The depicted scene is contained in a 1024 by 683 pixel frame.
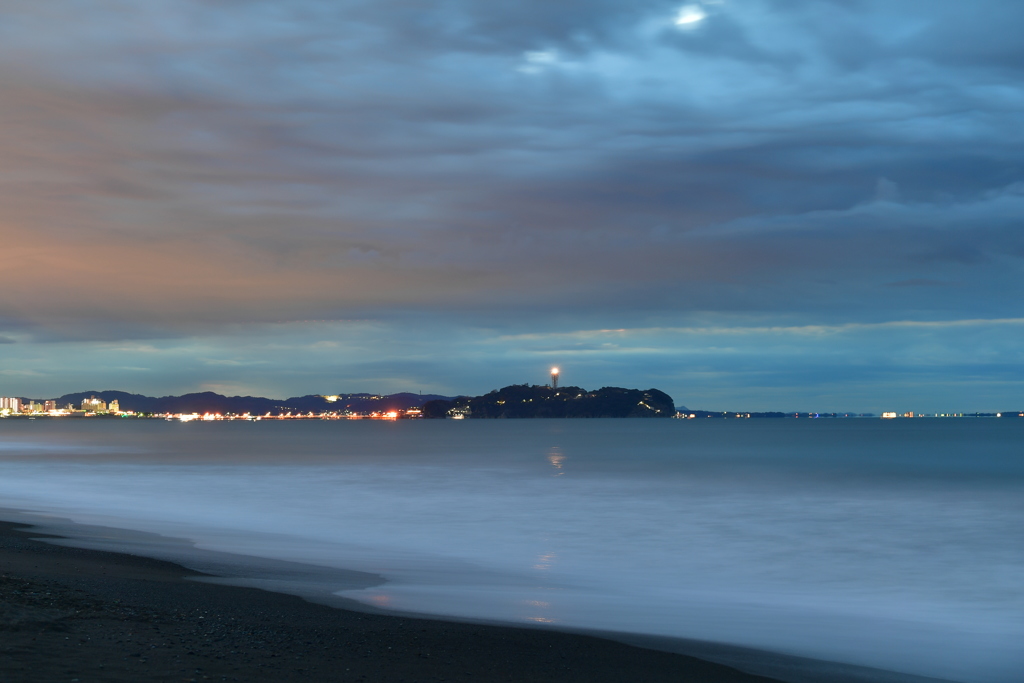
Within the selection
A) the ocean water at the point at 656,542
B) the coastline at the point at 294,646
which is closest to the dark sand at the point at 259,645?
the coastline at the point at 294,646

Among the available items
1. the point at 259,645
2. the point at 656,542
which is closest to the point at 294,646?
the point at 259,645

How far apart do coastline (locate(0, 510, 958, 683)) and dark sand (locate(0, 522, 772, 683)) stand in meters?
0.02

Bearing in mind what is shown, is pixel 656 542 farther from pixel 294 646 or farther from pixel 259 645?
pixel 259 645

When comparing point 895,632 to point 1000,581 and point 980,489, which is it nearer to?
point 1000,581

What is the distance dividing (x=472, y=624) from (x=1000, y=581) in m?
11.7

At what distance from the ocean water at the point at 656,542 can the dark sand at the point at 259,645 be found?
1537 mm

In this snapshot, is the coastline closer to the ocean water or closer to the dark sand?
the dark sand

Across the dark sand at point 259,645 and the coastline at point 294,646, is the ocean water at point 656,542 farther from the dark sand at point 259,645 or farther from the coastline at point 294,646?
Answer: the dark sand at point 259,645

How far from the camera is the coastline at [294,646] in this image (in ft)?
26.0

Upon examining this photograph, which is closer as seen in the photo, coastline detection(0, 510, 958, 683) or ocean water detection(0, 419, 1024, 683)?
coastline detection(0, 510, 958, 683)

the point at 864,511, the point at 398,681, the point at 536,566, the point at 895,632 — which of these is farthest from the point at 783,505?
the point at 398,681

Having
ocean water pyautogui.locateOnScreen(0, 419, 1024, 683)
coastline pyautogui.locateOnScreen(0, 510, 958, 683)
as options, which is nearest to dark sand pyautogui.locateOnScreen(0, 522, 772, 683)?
coastline pyautogui.locateOnScreen(0, 510, 958, 683)

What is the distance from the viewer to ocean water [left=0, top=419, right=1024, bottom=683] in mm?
12438

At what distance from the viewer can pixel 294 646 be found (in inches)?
357
